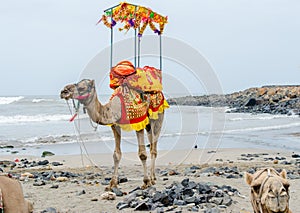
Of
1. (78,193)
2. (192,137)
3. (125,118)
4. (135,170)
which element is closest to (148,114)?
(125,118)

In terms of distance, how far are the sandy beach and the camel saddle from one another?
2.15 metres

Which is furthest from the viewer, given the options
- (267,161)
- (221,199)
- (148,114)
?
(267,161)

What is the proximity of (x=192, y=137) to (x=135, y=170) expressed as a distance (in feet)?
33.2

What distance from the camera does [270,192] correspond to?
297cm

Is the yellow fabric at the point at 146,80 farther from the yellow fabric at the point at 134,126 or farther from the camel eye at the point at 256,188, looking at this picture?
the camel eye at the point at 256,188

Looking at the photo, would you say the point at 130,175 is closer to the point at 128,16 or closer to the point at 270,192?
the point at 128,16

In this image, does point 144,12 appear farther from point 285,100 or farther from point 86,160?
point 285,100

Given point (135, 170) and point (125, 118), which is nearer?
point (125, 118)

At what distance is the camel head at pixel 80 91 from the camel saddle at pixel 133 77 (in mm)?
831

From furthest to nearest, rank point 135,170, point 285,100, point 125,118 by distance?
point 285,100 < point 135,170 < point 125,118

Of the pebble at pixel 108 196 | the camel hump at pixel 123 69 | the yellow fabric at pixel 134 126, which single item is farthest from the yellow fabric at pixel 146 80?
the pebble at pixel 108 196

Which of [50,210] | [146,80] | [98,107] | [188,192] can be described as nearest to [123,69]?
[146,80]

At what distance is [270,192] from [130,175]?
8693mm

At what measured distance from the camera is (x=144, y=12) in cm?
961
